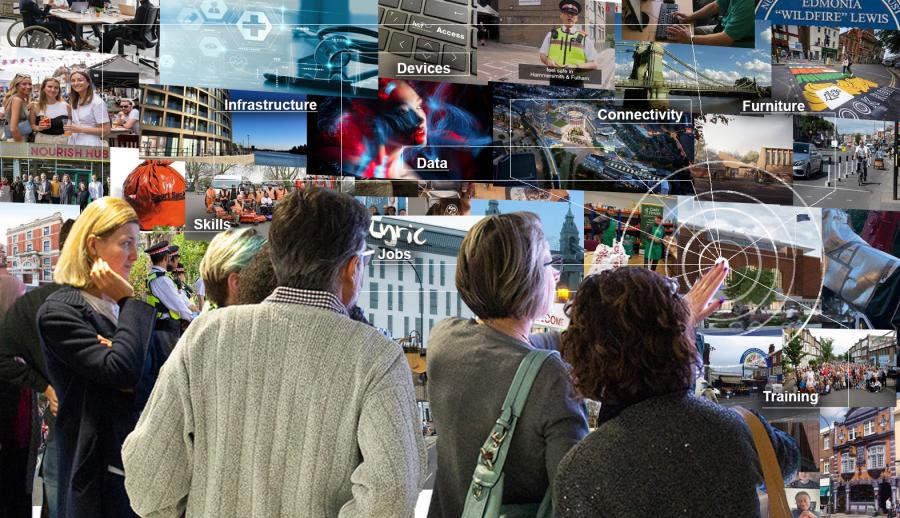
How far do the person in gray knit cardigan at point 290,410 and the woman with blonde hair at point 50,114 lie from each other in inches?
95.0

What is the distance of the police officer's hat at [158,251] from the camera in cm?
352

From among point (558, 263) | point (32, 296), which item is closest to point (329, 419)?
point (32, 296)

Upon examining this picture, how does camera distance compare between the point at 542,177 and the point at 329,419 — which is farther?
the point at 542,177

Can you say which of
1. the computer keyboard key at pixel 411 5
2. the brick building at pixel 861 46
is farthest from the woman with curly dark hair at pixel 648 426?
the brick building at pixel 861 46

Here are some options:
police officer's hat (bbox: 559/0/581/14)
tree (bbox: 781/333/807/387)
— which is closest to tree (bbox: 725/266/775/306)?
tree (bbox: 781/333/807/387)

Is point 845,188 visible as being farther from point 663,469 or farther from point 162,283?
point 663,469

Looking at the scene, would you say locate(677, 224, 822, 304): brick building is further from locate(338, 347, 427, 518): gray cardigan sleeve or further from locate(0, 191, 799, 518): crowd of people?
locate(338, 347, 427, 518): gray cardigan sleeve

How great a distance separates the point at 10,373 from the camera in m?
2.90

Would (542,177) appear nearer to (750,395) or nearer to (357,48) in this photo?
(357,48)

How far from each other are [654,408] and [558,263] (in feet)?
6.75

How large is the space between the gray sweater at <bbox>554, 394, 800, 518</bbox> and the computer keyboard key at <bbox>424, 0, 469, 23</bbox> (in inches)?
95.2

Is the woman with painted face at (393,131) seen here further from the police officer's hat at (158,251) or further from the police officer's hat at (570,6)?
the police officer's hat at (158,251)

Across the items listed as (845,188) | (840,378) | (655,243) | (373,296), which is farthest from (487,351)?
(845,188)

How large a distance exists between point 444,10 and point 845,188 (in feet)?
5.23
